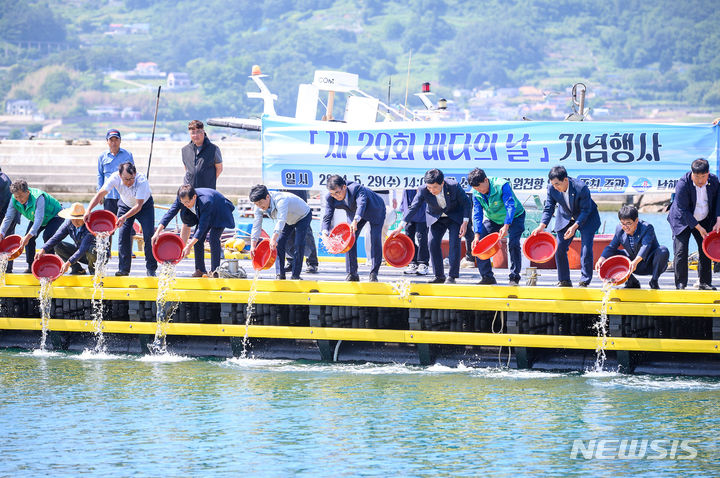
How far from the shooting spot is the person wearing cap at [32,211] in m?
15.4

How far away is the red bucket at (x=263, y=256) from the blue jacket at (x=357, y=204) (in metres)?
0.78

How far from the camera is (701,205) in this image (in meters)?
13.5

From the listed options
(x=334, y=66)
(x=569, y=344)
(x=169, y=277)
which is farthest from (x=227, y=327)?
(x=334, y=66)

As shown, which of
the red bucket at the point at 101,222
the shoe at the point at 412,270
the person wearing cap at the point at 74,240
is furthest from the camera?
the shoe at the point at 412,270

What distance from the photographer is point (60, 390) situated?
1367 centimetres

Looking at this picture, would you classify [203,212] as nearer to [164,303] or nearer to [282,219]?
[282,219]

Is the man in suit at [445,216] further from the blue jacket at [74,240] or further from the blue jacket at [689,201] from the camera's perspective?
the blue jacket at [74,240]

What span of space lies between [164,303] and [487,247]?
4213mm

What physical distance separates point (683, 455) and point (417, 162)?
670 cm

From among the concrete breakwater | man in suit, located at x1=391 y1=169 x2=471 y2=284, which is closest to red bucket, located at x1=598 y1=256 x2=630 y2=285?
man in suit, located at x1=391 y1=169 x2=471 y2=284

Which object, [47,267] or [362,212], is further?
[47,267]

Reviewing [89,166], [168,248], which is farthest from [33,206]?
[89,166]

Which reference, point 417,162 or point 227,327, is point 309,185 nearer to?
point 417,162

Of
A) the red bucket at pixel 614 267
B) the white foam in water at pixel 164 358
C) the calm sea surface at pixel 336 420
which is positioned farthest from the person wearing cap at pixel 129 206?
the red bucket at pixel 614 267
